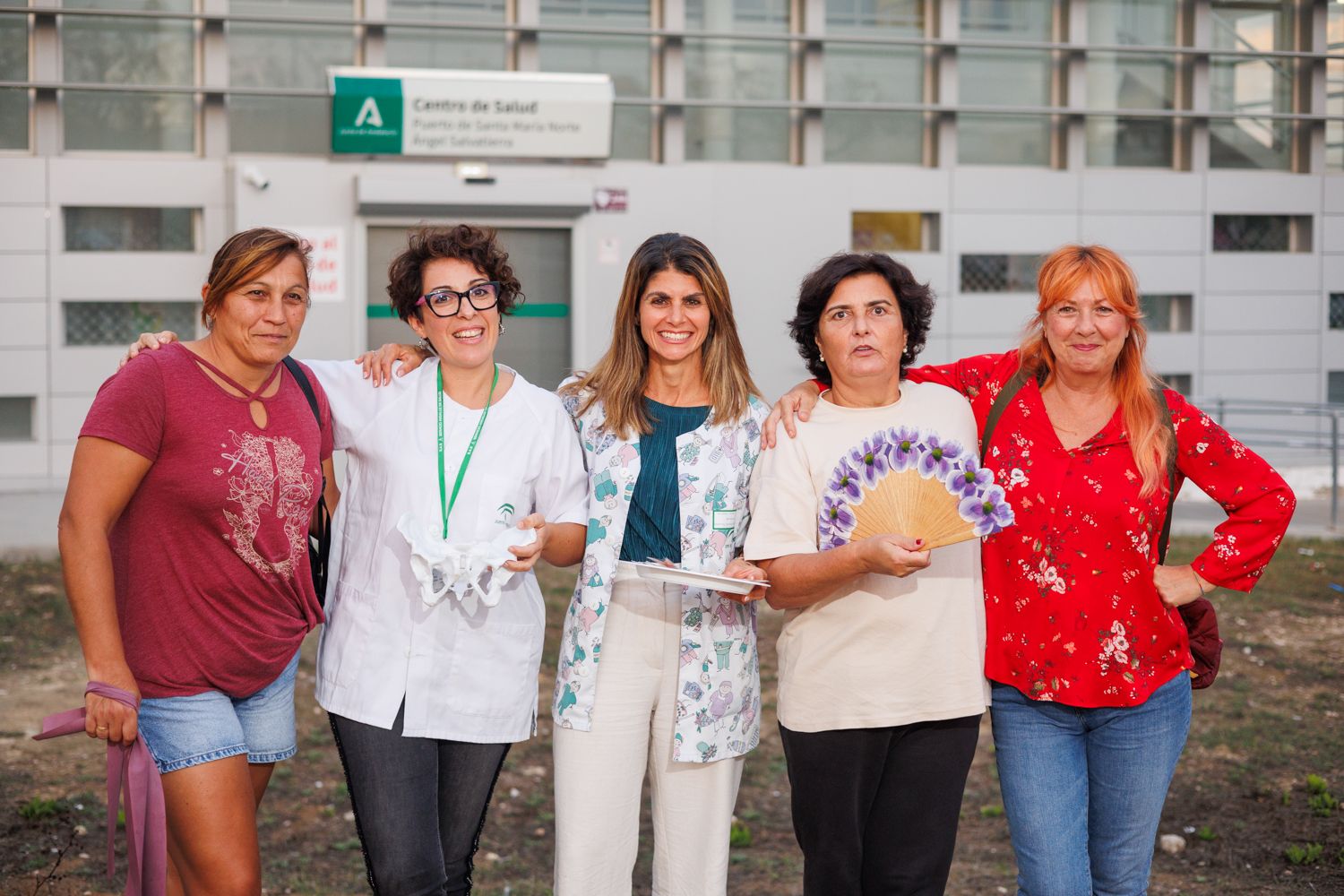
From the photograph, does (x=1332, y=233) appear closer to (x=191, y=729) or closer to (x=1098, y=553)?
(x=1098, y=553)

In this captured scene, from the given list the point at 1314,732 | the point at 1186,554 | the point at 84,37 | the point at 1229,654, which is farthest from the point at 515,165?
the point at 1314,732

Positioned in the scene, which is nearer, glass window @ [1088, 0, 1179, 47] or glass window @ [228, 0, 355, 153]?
glass window @ [228, 0, 355, 153]

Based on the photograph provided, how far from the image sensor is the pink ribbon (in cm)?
311

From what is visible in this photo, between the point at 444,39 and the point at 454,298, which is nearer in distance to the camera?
the point at 454,298

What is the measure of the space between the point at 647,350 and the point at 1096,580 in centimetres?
137

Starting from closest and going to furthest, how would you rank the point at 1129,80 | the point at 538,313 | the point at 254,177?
the point at 254,177 → the point at 538,313 → the point at 1129,80

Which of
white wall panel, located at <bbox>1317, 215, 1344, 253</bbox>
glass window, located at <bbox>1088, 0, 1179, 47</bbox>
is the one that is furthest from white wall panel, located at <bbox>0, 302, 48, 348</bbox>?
white wall panel, located at <bbox>1317, 215, 1344, 253</bbox>

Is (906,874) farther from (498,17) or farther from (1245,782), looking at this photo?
Result: (498,17)

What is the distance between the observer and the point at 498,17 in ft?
52.7

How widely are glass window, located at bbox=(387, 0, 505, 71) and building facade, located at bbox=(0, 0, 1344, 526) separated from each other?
34mm

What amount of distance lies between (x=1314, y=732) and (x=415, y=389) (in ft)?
18.3

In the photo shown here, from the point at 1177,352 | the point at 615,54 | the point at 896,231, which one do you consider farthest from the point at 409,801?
the point at 1177,352

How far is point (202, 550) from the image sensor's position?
325 centimetres

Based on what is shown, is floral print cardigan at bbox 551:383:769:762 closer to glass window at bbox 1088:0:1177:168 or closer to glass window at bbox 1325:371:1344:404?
glass window at bbox 1088:0:1177:168
